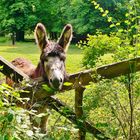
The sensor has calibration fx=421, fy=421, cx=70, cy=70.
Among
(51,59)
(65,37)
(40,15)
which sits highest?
(40,15)

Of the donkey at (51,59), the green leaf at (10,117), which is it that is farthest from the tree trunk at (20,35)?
the green leaf at (10,117)

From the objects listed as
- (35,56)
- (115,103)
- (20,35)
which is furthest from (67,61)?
(20,35)

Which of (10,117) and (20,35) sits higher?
(10,117)

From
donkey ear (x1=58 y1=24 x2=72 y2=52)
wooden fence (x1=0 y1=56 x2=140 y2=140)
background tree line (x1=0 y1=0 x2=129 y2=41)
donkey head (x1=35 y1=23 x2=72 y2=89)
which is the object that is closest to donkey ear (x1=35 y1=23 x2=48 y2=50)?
donkey head (x1=35 y1=23 x2=72 y2=89)

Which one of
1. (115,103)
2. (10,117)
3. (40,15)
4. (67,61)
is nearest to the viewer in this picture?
(10,117)

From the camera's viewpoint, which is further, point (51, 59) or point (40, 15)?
point (40, 15)

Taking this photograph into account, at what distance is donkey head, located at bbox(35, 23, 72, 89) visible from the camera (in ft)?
14.4

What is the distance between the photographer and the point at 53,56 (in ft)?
15.7

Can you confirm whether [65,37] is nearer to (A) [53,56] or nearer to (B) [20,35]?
(A) [53,56]

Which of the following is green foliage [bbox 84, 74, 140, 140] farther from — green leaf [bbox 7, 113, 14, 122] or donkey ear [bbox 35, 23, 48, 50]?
green leaf [bbox 7, 113, 14, 122]

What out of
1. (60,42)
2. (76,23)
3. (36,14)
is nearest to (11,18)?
(36,14)

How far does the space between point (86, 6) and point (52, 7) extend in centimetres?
1037

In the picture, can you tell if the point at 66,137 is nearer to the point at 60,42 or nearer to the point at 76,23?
the point at 60,42

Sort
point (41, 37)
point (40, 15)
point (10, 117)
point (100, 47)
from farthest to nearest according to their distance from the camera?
1. point (40, 15)
2. point (100, 47)
3. point (41, 37)
4. point (10, 117)
